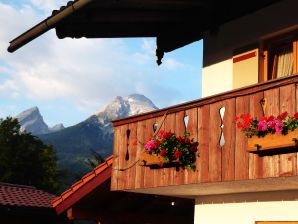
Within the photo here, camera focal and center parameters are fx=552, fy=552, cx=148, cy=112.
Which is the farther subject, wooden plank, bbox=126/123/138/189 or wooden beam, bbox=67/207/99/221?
wooden beam, bbox=67/207/99/221

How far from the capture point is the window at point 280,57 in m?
9.41

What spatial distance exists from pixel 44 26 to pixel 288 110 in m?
4.14

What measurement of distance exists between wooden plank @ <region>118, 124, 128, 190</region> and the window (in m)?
2.79

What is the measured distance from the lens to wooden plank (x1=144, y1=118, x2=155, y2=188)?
970 centimetres

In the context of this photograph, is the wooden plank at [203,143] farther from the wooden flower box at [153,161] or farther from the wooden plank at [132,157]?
the wooden plank at [132,157]

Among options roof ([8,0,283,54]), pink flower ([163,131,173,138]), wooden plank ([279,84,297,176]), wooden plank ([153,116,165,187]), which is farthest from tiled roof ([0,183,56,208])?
wooden plank ([279,84,297,176])

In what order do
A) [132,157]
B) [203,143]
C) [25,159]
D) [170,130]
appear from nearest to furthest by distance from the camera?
[203,143] → [170,130] → [132,157] → [25,159]

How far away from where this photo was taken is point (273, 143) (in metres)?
7.17

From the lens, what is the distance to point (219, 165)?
27.2 ft

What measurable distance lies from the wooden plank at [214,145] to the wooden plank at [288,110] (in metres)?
1.29

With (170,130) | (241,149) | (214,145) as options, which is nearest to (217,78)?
(170,130)

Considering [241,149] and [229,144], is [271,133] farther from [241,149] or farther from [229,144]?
[229,144]

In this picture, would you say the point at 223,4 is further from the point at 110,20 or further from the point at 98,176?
the point at 98,176

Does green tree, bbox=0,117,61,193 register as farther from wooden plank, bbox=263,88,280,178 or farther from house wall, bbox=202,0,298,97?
wooden plank, bbox=263,88,280,178
